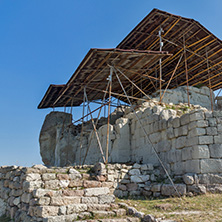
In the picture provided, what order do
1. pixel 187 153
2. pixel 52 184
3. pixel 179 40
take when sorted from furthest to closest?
pixel 179 40, pixel 187 153, pixel 52 184

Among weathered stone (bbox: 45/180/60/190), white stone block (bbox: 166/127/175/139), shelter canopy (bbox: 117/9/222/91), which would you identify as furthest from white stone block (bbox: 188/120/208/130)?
shelter canopy (bbox: 117/9/222/91)

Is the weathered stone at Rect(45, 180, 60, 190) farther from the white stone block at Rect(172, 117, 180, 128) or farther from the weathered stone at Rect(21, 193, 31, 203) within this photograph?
the white stone block at Rect(172, 117, 180, 128)

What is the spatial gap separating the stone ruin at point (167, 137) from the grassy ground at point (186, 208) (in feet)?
4.09

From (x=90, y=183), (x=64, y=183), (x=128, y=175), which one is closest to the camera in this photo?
(x=64, y=183)

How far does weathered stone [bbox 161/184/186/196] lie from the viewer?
816 centimetres

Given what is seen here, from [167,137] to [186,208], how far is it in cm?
353

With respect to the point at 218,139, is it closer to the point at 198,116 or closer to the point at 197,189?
the point at 198,116

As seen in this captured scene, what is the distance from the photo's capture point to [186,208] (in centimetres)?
677

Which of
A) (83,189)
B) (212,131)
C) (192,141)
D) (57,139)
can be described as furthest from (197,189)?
(57,139)

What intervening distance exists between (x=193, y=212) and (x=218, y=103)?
12.0m

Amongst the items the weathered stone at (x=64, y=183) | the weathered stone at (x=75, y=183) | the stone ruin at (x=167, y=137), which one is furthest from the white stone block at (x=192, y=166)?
the weathered stone at (x=64, y=183)

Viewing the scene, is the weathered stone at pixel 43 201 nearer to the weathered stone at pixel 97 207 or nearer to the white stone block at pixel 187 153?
the weathered stone at pixel 97 207

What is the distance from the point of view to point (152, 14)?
13172mm

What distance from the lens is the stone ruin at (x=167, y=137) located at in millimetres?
8570
